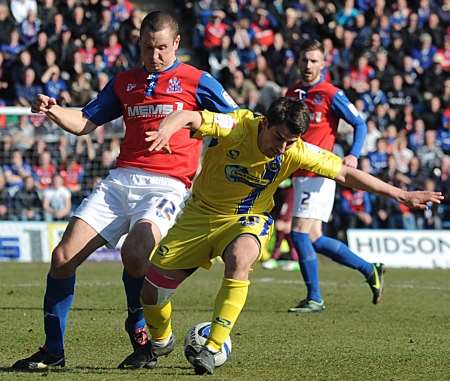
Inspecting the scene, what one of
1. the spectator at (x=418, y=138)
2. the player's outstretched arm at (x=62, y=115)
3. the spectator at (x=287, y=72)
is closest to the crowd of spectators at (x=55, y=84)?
the spectator at (x=287, y=72)

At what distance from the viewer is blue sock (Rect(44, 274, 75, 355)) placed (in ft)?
23.3

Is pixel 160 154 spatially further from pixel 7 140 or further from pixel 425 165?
pixel 425 165

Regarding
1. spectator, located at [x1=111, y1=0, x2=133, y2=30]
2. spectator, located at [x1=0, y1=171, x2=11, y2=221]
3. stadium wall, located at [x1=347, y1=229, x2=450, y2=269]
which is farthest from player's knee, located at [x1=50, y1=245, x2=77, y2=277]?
spectator, located at [x1=111, y1=0, x2=133, y2=30]

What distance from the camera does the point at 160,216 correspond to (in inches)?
287

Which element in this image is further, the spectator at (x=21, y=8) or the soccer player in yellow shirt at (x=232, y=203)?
the spectator at (x=21, y=8)

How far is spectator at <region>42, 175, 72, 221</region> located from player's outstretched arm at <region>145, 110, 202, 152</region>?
12.2 meters

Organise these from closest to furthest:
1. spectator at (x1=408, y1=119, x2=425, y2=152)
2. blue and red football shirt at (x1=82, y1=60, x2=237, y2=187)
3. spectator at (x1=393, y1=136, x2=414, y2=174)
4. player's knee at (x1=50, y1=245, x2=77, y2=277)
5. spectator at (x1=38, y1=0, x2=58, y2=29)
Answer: player's knee at (x1=50, y1=245, x2=77, y2=277), blue and red football shirt at (x1=82, y1=60, x2=237, y2=187), spectator at (x1=393, y1=136, x2=414, y2=174), spectator at (x1=38, y1=0, x2=58, y2=29), spectator at (x1=408, y1=119, x2=425, y2=152)

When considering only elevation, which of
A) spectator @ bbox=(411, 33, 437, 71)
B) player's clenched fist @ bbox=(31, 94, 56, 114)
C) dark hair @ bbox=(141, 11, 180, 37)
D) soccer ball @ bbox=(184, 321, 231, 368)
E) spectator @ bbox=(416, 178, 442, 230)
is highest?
dark hair @ bbox=(141, 11, 180, 37)

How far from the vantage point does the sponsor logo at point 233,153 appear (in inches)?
281

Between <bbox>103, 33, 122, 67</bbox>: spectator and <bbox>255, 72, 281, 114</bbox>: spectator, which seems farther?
<bbox>103, 33, 122, 67</bbox>: spectator

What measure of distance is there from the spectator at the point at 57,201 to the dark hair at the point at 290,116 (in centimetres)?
1207

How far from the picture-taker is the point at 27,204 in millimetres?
18625

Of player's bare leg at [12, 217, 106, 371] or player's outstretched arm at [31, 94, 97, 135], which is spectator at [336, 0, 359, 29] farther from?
player's bare leg at [12, 217, 106, 371]

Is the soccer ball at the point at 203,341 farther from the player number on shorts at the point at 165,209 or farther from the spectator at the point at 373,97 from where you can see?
the spectator at the point at 373,97
